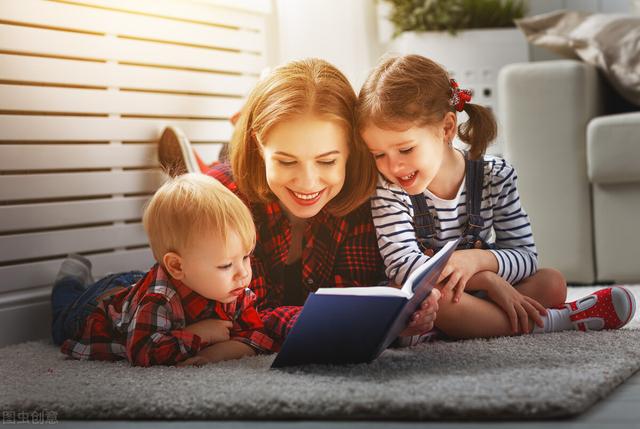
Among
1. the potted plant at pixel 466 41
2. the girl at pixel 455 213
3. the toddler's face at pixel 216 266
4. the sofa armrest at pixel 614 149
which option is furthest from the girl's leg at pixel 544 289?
the potted plant at pixel 466 41

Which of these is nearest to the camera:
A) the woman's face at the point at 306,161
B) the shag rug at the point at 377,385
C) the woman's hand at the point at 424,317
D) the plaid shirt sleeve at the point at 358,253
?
the shag rug at the point at 377,385

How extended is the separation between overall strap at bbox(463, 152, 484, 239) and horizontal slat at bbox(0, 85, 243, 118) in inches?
35.4

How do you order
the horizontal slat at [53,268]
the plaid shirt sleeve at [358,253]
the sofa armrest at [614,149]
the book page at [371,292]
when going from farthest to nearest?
1. the sofa armrest at [614,149]
2. the horizontal slat at [53,268]
3. the plaid shirt sleeve at [358,253]
4. the book page at [371,292]

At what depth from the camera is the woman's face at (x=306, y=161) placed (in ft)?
4.30

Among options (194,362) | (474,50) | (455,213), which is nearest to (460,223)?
(455,213)

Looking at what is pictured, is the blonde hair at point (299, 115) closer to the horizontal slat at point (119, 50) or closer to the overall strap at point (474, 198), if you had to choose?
the overall strap at point (474, 198)

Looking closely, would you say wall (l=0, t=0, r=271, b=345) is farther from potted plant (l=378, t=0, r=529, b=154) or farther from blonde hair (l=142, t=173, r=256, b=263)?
potted plant (l=378, t=0, r=529, b=154)

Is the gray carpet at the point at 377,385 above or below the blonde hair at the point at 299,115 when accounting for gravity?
below

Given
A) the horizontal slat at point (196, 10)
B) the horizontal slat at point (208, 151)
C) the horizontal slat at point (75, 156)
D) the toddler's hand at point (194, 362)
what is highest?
the horizontal slat at point (196, 10)

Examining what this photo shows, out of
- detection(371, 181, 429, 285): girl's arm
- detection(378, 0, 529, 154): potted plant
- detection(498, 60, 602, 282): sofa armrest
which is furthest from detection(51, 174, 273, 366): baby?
detection(378, 0, 529, 154): potted plant

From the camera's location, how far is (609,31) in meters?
2.19

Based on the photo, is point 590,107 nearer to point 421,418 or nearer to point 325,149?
point 325,149

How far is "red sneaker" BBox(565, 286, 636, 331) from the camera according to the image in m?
1.34

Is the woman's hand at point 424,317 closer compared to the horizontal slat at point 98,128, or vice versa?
the woman's hand at point 424,317
